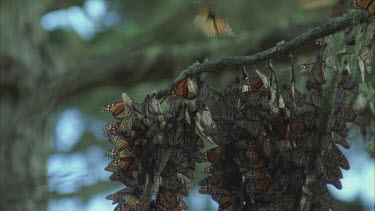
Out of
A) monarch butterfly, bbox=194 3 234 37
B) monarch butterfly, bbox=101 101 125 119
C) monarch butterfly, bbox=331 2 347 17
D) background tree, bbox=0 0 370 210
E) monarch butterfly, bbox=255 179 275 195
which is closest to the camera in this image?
Answer: monarch butterfly, bbox=255 179 275 195

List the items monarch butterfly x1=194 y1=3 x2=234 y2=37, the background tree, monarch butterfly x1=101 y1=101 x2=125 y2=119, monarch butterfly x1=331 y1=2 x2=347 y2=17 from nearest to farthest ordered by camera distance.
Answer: monarch butterfly x1=101 y1=101 x2=125 y2=119 → monarch butterfly x1=194 y1=3 x2=234 y2=37 → monarch butterfly x1=331 y1=2 x2=347 y2=17 → the background tree

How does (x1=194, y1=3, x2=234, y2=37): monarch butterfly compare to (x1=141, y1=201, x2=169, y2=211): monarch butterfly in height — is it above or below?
above

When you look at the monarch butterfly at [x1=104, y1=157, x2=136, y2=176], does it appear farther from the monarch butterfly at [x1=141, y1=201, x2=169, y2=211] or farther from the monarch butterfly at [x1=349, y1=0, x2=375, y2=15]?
the monarch butterfly at [x1=349, y1=0, x2=375, y2=15]

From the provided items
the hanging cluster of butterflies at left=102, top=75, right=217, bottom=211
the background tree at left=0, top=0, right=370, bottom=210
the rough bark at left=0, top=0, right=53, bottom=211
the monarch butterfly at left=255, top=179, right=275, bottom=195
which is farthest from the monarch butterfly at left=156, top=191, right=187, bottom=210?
the rough bark at left=0, top=0, right=53, bottom=211

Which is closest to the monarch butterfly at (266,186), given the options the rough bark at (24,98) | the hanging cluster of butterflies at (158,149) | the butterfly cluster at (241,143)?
the butterfly cluster at (241,143)

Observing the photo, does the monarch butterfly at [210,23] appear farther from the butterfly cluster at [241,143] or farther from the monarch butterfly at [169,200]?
the monarch butterfly at [169,200]

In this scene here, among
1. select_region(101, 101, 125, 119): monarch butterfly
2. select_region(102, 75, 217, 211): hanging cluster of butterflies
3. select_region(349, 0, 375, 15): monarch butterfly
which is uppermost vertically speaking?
select_region(349, 0, 375, 15): monarch butterfly
